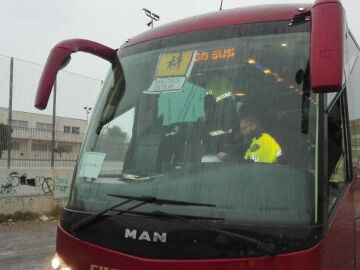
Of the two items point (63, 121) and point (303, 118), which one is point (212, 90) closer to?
point (303, 118)

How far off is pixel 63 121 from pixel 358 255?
10218 millimetres

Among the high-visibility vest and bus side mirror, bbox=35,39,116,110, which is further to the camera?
bus side mirror, bbox=35,39,116,110

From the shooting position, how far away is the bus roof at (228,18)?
3.13 metres

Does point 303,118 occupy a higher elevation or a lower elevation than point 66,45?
lower

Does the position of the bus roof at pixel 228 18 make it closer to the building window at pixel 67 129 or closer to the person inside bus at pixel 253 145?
the person inside bus at pixel 253 145

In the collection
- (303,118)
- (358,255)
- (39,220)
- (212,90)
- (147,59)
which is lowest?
(39,220)

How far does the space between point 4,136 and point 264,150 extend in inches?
384

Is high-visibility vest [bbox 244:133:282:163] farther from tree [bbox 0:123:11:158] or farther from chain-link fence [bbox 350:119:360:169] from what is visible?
tree [bbox 0:123:11:158]

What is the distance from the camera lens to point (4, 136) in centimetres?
1139

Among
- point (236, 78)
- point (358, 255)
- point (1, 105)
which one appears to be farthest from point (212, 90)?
point (1, 105)

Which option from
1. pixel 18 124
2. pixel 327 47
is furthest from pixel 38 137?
pixel 327 47

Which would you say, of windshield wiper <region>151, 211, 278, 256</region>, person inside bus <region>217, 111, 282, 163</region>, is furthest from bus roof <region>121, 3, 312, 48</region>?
windshield wiper <region>151, 211, 278, 256</region>

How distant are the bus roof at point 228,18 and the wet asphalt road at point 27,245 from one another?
502 cm

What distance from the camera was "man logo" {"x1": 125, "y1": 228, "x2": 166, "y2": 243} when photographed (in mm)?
2576
